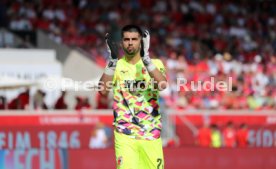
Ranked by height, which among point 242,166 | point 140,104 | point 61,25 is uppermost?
point 61,25

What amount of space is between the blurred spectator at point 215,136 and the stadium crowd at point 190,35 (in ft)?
9.23

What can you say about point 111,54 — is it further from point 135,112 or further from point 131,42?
point 135,112

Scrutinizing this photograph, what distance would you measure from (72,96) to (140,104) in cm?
1698

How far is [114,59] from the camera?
7984mm

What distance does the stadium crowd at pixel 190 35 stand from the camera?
25.1 metres

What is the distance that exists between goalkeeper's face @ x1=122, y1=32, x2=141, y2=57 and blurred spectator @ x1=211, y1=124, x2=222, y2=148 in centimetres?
1293

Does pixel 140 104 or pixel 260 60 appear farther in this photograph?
pixel 260 60

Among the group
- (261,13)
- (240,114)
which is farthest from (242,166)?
(261,13)

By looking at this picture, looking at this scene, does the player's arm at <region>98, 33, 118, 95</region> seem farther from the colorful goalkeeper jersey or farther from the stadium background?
the stadium background

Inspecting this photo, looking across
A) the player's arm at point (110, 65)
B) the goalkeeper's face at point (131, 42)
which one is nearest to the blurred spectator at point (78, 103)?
the player's arm at point (110, 65)

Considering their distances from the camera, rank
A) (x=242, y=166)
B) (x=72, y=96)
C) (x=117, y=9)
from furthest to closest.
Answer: (x=117, y=9), (x=72, y=96), (x=242, y=166)

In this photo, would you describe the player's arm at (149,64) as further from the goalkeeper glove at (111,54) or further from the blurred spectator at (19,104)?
the blurred spectator at (19,104)

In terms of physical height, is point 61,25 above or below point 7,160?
above

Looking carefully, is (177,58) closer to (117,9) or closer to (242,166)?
(117,9)
